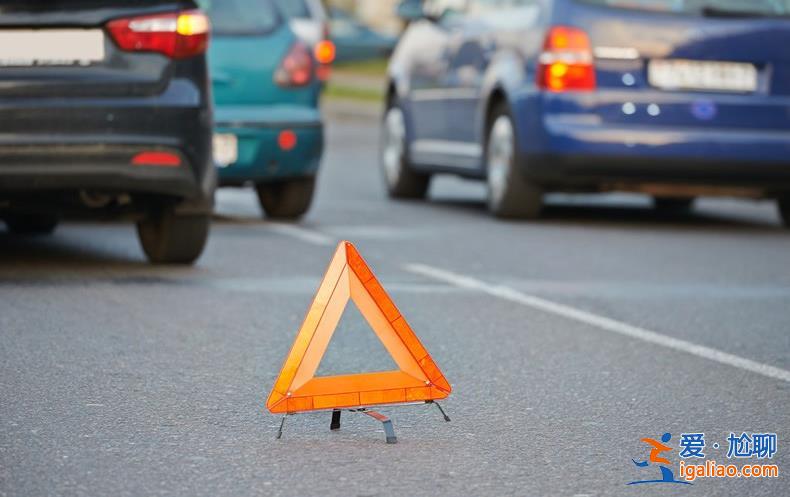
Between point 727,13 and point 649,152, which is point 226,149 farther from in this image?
point 727,13

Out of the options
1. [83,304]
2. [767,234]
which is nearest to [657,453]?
[83,304]

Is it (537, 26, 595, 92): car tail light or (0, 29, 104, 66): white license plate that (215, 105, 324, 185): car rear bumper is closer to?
(537, 26, 595, 92): car tail light

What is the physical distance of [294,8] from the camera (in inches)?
496

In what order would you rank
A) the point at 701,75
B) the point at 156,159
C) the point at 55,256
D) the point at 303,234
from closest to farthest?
the point at 156,159 → the point at 55,256 → the point at 303,234 → the point at 701,75

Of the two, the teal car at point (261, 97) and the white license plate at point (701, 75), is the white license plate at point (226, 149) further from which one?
the white license plate at point (701, 75)

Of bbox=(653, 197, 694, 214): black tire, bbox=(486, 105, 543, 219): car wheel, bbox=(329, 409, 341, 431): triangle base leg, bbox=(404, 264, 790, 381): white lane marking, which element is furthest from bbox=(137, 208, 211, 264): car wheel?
bbox=(653, 197, 694, 214): black tire

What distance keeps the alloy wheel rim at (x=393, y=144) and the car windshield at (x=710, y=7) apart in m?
2.99

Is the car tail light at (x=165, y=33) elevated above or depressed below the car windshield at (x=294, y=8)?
above

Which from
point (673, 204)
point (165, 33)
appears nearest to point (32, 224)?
point (165, 33)

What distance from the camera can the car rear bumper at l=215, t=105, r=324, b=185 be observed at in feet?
38.9

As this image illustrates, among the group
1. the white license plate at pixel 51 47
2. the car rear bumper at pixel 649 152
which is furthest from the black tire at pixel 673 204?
the white license plate at pixel 51 47

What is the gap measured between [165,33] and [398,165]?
6.15 m

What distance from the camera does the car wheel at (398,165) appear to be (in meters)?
14.9

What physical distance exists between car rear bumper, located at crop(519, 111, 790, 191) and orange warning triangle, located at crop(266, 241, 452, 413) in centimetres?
676
